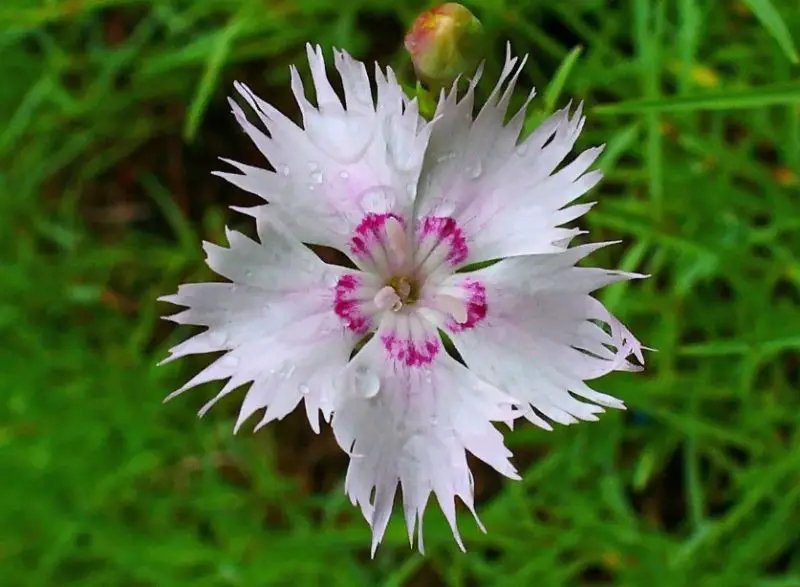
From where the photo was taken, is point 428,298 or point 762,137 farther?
point 762,137

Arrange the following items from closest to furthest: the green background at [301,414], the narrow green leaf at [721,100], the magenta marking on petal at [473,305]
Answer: the magenta marking on petal at [473,305], the narrow green leaf at [721,100], the green background at [301,414]

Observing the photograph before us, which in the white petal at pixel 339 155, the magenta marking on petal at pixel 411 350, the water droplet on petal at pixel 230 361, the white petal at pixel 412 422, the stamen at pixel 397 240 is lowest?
the white petal at pixel 412 422

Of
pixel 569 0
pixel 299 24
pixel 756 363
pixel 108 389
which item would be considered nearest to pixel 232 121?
pixel 299 24

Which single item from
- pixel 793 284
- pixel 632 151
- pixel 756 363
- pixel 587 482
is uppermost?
pixel 632 151

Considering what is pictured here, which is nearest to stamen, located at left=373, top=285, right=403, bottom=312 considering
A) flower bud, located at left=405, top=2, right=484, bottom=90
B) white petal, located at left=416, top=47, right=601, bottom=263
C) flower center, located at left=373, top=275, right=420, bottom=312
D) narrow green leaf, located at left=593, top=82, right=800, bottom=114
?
flower center, located at left=373, top=275, right=420, bottom=312

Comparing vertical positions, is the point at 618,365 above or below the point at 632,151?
below

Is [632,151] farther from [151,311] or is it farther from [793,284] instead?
[151,311]

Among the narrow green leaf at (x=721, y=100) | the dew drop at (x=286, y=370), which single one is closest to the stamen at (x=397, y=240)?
the dew drop at (x=286, y=370)

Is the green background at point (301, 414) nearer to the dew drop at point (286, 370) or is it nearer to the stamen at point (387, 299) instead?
the stamen at point (387, 299)
